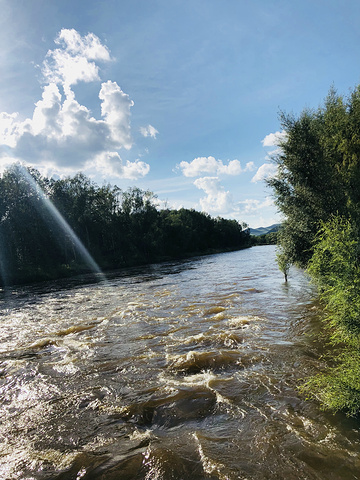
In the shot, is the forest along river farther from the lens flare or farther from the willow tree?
the lens flare

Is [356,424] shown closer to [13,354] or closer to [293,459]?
[293,459]

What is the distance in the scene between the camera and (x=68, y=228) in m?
67.7

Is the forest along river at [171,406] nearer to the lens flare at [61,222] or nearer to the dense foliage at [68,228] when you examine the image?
the dense foliage at [68,228]

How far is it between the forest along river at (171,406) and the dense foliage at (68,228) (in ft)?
137

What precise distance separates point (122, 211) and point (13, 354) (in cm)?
7638

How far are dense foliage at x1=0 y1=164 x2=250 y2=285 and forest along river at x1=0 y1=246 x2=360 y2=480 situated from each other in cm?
4167

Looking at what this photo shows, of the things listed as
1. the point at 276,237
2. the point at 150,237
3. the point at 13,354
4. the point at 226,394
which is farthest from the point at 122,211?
the point at 226,394

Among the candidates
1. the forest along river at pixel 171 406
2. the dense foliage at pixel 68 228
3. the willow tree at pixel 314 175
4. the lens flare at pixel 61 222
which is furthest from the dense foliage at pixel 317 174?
the lens flare at pixel 61 222

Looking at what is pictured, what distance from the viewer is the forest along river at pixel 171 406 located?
14.3 ft

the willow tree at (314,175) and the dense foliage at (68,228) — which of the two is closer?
the willow tree at (314,175)

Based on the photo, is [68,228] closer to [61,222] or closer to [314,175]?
[61,222]

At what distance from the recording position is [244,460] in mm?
4355

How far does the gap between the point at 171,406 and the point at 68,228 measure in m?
67.9

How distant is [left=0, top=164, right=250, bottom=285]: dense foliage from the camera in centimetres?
5541
